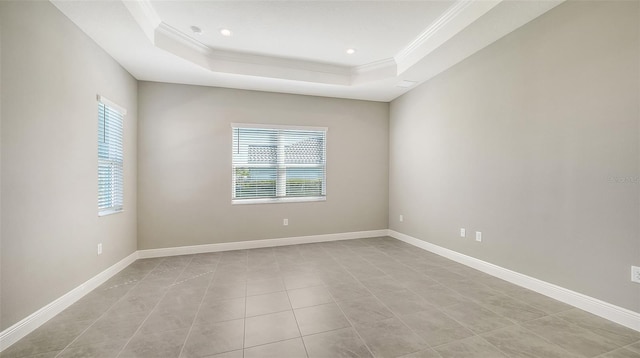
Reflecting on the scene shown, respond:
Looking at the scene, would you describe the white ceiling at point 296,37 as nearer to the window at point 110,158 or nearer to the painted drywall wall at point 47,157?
the painted drywall wall at point 47,157

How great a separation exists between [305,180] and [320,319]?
2905 millimetres

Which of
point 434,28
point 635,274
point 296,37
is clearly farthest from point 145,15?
point 635,274

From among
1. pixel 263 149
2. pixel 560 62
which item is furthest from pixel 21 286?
pixel 560 62

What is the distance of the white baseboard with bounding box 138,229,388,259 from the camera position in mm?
3969

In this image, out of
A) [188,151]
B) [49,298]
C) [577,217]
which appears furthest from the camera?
[188,151]

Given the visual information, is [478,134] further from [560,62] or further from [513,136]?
[560,62]

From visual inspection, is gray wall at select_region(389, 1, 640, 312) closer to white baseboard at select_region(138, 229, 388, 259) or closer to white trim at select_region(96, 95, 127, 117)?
white baseboard at select_region(138, 229, 388, 259)

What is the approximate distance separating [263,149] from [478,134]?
3.28m

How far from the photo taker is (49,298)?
2180 millimetres

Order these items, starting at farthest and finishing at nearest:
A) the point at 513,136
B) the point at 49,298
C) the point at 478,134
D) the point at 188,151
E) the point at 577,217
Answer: the point at 188,151 → the point at 478,134 → the point at 513,136 → the point at 577,217 → the point at 49,298

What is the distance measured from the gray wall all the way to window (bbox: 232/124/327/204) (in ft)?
7.02

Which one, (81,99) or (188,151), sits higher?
(81,99)

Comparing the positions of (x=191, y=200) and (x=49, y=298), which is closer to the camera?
(x=49, y=298)

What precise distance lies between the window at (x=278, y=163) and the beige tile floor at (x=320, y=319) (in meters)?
1.56
